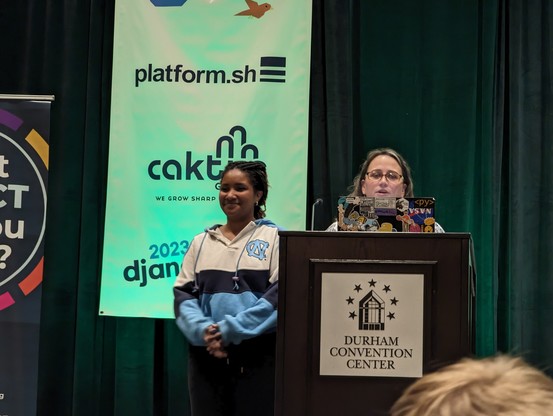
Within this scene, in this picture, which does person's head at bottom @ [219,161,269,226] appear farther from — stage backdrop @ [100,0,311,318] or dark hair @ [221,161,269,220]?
stage backdrop @ [100,0,311,318]

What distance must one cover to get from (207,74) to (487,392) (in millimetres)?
3831

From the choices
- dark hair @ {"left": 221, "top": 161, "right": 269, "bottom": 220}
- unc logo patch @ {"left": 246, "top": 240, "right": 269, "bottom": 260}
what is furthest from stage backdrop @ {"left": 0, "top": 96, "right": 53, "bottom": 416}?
unc logo patch @ {"left": 246, "top": 240, "right": 269, "bottom": 260}

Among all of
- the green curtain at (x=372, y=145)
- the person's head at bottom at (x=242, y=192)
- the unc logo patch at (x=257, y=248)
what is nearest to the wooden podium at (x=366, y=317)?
the unc logo patch at (x=257, y=248)

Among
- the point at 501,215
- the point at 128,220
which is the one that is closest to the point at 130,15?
the point at 128,220

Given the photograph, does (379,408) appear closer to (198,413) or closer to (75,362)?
(198,413)

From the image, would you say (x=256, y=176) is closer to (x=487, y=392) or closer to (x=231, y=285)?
(x=231, y=285)

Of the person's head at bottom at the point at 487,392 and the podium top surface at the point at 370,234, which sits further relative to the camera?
the podium top surface at the point at 370,234

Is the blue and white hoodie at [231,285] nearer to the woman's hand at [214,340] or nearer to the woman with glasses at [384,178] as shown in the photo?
the woman's hand at [214,340]

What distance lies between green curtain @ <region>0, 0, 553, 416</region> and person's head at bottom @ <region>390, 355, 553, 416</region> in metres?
3.69

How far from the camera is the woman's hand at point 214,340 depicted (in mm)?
2593

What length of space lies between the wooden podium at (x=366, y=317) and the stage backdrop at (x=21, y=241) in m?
2.31

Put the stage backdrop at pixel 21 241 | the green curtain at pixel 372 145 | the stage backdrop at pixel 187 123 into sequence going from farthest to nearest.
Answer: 1. the green curtain at pixel 372 145
2. the stage backdrop at pixel 187 123
3. the stage backdrop at pixel 21 241

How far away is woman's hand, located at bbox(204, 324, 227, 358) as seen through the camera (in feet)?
8.51

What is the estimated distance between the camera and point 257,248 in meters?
2.75
